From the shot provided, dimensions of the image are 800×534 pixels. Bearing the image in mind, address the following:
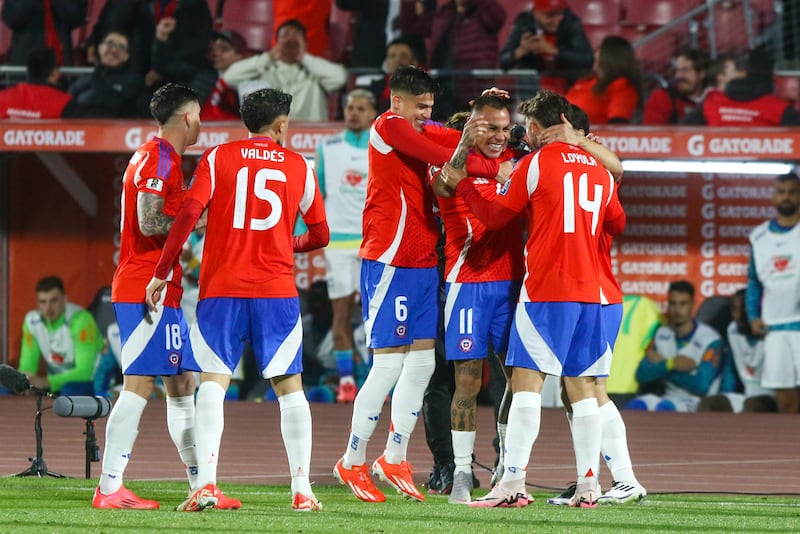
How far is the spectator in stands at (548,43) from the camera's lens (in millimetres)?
14148

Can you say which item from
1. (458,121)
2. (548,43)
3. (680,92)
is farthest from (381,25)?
(458,121)

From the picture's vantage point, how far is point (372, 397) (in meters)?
7.18

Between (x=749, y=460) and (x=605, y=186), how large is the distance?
429 centimetres

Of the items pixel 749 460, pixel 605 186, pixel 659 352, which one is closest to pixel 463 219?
pixel 605 186

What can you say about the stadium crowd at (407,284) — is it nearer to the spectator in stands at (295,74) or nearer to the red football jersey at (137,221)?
the red football jersey at (137,221)

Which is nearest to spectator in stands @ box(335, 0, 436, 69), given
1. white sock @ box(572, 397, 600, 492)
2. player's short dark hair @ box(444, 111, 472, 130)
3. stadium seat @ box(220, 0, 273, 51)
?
stadium seat @ box(220, 0, 273, 51)

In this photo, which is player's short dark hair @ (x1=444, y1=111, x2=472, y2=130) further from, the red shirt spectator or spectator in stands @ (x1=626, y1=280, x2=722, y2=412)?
spectator in stands @ (x1=626, y1=280, x2=722, y2=412)

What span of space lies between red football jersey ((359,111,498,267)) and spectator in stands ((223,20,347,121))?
6664 millimetres

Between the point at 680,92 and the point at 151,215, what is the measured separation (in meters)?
8.62

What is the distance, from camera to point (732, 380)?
13.9 meters

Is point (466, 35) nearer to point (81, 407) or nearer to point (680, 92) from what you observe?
point (680, 92)

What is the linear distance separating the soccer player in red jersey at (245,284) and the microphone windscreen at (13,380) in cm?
176

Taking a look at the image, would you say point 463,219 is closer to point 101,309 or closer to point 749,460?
point 749,460

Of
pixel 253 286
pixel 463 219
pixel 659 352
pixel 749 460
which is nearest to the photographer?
pixel 253 286
